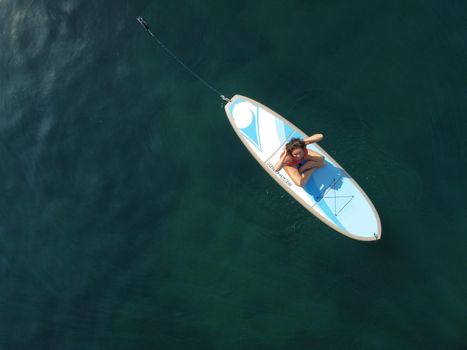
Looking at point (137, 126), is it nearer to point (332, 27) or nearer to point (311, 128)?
point (311, 128)

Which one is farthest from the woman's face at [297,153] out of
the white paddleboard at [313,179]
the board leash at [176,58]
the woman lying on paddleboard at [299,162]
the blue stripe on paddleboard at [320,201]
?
the board leash at [176,58]

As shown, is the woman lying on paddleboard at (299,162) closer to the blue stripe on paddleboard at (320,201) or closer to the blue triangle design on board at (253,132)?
the blue stripe on paddleboard at (320,201)

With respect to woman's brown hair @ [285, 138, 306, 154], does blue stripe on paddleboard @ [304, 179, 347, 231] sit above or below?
below

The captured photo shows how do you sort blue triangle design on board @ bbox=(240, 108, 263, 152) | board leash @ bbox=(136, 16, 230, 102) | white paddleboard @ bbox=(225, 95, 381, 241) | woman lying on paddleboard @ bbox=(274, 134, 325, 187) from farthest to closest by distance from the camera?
board leash @ bbox=(136, 16, 230, 102) < blue triangle design on board @ bbox=(240, 108, 263, 152) < white paddleboard @ bbox=(225, 95, 381, 241) < woman lying on paddleboard @ bbox=(274, 134, 325, 187)

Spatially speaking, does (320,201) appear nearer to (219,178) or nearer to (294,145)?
(294,145)

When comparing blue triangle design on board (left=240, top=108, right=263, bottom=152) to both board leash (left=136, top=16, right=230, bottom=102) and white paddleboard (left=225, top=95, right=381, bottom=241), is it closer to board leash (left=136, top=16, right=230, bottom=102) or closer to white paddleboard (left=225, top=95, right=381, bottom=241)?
white paddleboard (left=225, top=95, right=381, bottom=241)

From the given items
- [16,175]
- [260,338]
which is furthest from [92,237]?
[260,338]

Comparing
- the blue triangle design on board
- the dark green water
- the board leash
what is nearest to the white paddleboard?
the blue triangle design on board

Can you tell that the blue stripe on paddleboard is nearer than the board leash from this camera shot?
Yes
